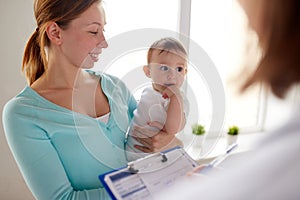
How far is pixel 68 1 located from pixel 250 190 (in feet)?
2.41

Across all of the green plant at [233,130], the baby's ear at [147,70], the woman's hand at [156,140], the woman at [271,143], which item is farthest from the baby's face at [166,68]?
the green plant at [233,130]

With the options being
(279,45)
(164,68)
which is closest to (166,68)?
(164,68)

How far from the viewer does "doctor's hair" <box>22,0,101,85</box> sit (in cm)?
91

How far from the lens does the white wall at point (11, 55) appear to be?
1.20 metres

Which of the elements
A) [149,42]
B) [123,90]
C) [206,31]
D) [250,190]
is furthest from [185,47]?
[206,31]

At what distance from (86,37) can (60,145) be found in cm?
31

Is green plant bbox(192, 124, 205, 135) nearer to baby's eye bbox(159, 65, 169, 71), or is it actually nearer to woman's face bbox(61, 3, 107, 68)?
baby's eye bbox(159, 65, 169, 71)

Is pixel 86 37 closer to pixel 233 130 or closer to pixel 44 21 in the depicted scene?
pixel 44 21

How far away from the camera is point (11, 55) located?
1233mm

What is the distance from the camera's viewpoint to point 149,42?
0.91m

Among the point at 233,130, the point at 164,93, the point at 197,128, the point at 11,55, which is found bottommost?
the point at 233,130

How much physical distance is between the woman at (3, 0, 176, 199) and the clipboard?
0.15 metres

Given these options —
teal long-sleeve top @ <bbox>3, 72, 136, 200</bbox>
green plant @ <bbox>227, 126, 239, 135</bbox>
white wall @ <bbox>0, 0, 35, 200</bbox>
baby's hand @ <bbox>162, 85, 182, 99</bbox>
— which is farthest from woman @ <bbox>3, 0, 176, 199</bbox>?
green plant @ <bbox>227, 126, 239, 135</bbox>

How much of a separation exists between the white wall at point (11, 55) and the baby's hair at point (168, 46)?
0.56m
